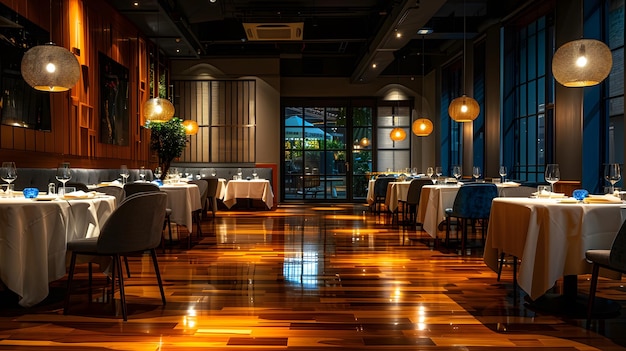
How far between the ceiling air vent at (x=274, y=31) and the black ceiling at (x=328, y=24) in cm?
12

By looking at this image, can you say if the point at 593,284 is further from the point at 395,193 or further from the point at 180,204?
the point at 395,193

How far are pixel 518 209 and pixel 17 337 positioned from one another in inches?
127

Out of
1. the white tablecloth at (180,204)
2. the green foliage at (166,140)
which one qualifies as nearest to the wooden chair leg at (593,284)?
the white tablecloth at (180,204)

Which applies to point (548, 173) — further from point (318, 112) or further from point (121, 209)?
point (318, 112)

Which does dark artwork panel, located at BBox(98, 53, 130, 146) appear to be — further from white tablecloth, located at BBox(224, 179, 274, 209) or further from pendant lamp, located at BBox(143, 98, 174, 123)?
white tablecloth, located at BBox(224, 179, 274, 209)

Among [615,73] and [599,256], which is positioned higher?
[615,73]

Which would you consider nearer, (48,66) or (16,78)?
(48,66)

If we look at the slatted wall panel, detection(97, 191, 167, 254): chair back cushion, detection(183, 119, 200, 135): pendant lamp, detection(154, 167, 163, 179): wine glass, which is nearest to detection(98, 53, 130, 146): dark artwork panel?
detection(154, 167, 163, 179): wine glass

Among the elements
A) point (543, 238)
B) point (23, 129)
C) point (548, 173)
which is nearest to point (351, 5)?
point (23, 129)

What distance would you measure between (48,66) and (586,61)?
475cm

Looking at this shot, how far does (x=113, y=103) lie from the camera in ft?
30.6

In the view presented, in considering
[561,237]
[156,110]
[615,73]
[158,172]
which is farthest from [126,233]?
[158,172]

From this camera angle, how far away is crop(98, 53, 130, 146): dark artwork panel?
8.91 meters

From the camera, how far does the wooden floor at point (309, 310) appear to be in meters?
3.09
